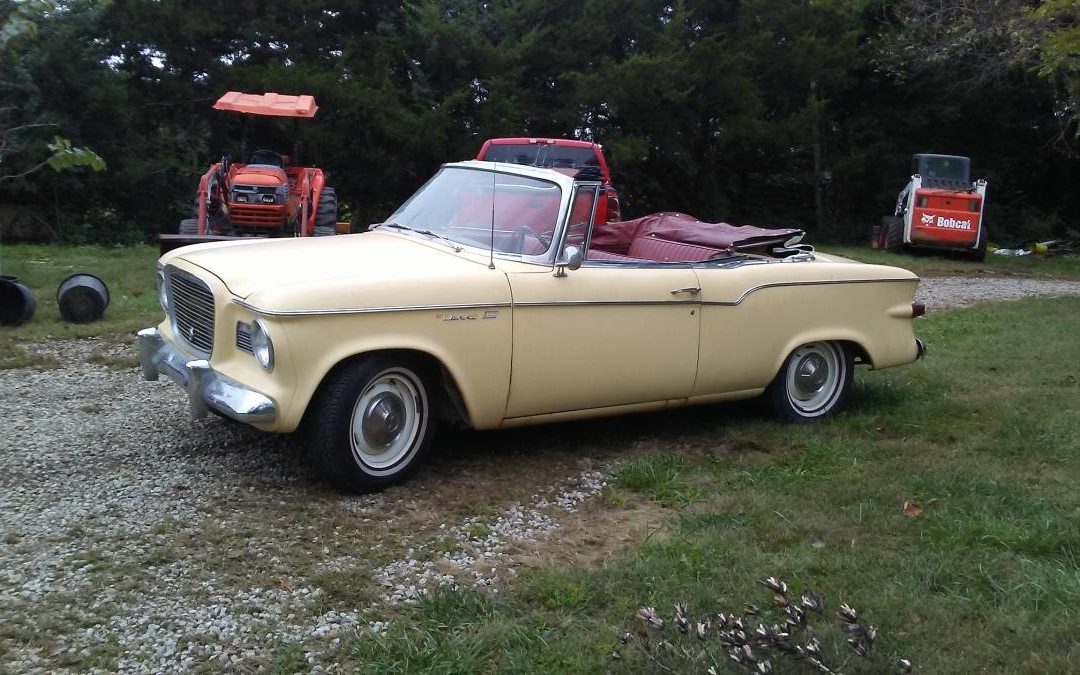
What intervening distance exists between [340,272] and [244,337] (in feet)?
1.69

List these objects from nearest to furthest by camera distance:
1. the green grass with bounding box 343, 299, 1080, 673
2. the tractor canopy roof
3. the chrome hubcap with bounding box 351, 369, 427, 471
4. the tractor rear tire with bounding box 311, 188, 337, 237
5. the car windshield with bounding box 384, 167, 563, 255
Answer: the green grass with bounding box 343, 299, 1080, 673
the chrome hubcap with bounding box 351, 369, 427, 471
the car windshield with bounding box 384, 167, 563, 255
the tractor rear tire with bounding box 311, 188, 337, 237
the tractor canopy roof

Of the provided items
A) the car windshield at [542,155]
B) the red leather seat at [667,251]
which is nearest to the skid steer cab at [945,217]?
the car windshield at [542,155]

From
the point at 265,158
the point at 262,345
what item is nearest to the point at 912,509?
the point at 262,345

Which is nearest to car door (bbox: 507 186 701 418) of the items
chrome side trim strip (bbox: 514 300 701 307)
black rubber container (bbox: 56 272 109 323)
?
chrome side trim strip (bbox: 514 300 701 307)

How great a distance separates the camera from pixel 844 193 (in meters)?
24.8

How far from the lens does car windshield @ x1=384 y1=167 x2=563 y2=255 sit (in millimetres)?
5215

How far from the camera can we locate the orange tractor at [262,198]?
13.2 metres

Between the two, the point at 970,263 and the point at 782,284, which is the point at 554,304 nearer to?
the point at 782,284

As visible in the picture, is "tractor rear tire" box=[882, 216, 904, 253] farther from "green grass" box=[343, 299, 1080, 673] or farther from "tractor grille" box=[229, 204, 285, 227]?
"green grass" box=[343, 299, 1080, 673]

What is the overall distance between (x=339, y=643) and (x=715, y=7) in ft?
71.3

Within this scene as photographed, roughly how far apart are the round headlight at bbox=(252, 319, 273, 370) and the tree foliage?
12139 mm

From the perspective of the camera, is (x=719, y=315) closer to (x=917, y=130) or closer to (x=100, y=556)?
(x=100, y=556)

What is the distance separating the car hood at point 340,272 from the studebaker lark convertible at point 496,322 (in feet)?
0.04

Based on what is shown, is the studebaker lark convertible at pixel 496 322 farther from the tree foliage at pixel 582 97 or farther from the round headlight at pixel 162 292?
the tree foliage at pixel 582 97
